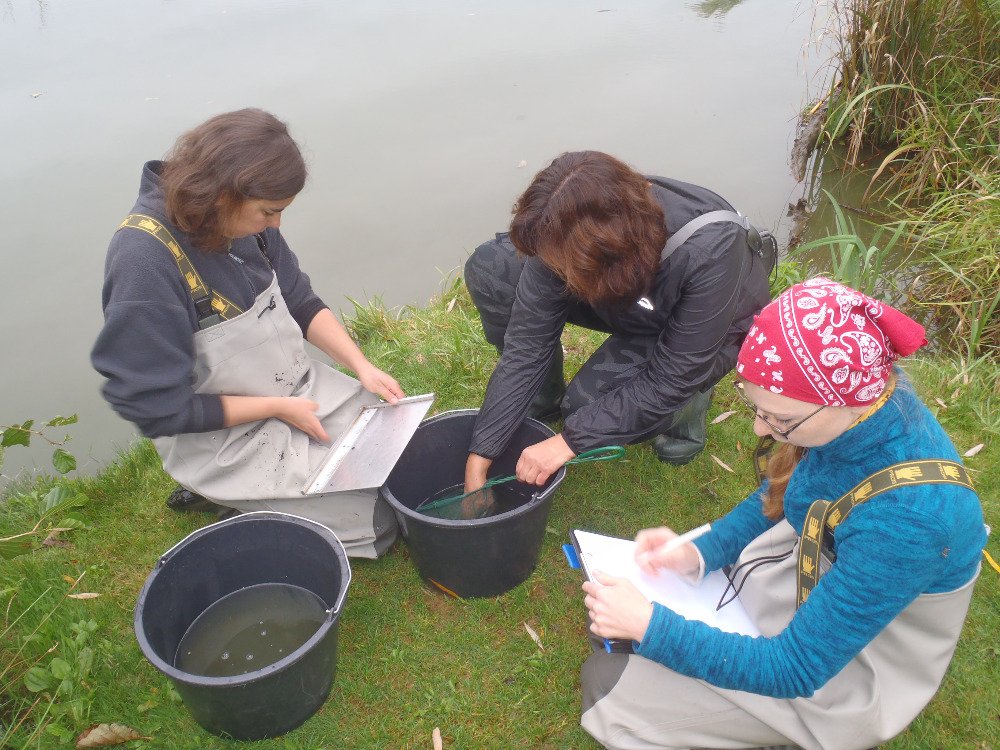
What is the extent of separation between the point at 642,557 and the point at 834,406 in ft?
2.40

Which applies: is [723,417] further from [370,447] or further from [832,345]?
[832,345]

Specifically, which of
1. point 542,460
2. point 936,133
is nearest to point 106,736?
point 542,460

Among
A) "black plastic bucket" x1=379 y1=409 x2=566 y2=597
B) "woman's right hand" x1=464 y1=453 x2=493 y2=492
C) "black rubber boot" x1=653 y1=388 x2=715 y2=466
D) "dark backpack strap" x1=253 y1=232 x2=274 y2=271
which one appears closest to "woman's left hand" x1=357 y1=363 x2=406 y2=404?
"black plastic bucket" x1=379 y1=409 x2=566 y2=597

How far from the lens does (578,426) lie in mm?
2305

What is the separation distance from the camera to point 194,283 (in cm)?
209

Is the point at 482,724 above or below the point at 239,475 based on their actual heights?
below

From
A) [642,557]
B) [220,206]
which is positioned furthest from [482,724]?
[220,206]

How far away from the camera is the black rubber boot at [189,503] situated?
9.12ft

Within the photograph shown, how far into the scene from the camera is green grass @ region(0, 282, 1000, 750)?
2.09 metres

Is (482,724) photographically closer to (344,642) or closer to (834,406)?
(344,642)

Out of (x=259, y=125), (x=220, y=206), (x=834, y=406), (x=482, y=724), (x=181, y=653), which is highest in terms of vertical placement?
(x=259, y=125)

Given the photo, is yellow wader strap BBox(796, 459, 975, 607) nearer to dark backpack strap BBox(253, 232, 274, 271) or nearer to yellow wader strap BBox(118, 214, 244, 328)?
yellow wader strap BBox(118, 214, 244, 328)

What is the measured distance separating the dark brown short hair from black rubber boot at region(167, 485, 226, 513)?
4.98 feet

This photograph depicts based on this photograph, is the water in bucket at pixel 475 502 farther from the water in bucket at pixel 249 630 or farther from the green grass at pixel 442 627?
the water in bucket at pixel 249 630
